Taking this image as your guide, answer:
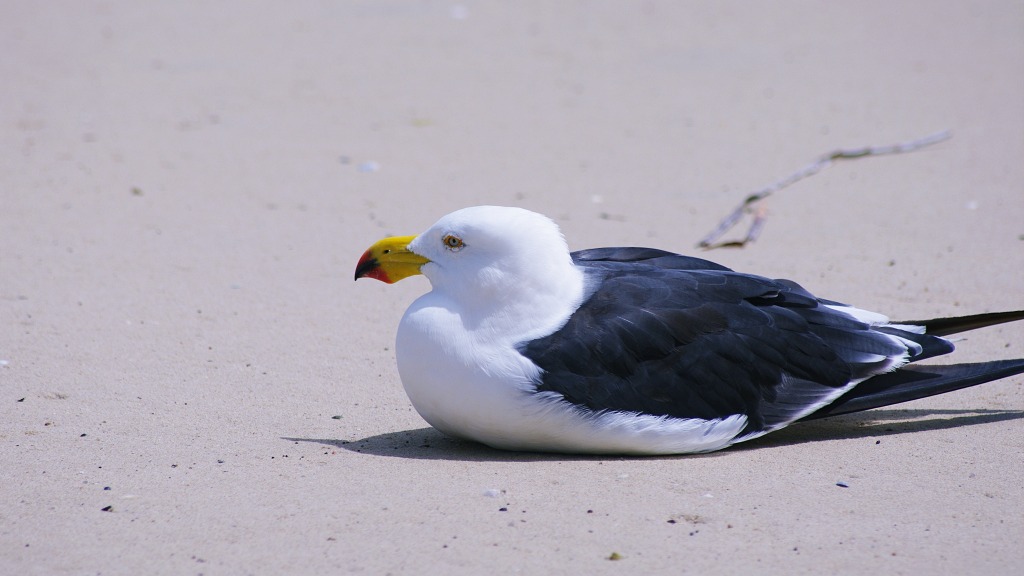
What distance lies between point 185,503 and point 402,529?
861mm

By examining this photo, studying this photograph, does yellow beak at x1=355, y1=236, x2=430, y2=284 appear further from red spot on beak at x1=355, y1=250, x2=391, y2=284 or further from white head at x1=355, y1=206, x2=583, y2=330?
white head at x1=355, y1=206, x2=583, y2=330

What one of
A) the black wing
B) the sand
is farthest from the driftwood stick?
the black wing

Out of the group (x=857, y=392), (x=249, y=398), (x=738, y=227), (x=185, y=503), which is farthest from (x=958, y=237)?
(x=185, y=503)

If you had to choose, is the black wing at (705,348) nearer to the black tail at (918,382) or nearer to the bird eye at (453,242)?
the black tail at (918,382)

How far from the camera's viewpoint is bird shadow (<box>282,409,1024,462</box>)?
200 inches

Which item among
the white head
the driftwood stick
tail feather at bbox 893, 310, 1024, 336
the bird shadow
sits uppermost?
the driftwood stick

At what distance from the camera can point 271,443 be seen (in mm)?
5168

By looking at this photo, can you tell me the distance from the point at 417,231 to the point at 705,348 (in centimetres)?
404

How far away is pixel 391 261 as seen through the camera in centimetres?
530

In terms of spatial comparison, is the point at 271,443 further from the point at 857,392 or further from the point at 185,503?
the point at 857,392

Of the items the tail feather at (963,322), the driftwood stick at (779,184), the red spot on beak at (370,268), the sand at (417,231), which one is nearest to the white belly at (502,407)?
the sand at (417,231)

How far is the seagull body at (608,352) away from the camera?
15.9 ft

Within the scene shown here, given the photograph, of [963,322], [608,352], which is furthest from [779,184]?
[608,352]

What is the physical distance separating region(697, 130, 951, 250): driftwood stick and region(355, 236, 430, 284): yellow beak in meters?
3.59
